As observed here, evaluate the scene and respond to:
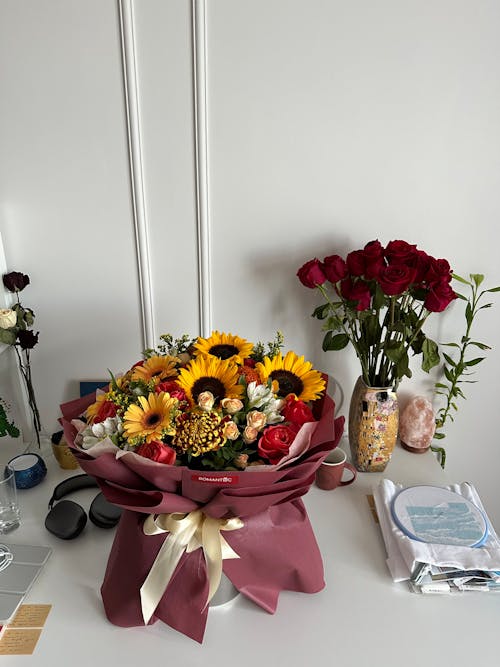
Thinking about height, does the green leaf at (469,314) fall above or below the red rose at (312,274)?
below

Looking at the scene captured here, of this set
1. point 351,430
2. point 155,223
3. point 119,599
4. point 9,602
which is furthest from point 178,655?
point 155,223

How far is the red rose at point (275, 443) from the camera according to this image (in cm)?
68

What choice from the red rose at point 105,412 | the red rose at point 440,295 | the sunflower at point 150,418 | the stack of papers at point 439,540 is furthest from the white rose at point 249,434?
the red rose at point 440,295

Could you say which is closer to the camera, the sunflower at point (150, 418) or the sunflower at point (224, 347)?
the sunflower at point (150, 418)

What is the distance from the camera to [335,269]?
3.22ft

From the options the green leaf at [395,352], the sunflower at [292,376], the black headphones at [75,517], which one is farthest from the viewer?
the green leaf at [395,352]

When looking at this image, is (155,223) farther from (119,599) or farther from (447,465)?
(447,465)

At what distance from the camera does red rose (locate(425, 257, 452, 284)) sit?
36.2 inches

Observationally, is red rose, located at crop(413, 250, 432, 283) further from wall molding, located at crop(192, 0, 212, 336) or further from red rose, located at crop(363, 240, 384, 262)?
wall molding, located at crop(192, 0, 212, 336)

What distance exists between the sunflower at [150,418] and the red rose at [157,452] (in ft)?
0.04

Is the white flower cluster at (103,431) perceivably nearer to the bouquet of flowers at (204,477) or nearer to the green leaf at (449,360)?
the bouquet of flowers at (204,477)

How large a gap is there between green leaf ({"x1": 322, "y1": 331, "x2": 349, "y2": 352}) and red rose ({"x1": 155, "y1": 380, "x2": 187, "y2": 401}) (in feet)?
1.47

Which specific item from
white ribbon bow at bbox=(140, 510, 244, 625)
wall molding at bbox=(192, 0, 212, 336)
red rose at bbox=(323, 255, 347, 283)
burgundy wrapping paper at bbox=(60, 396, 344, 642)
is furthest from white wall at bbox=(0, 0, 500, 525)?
white ribbon bow at bbox=(140, 510, 244, 625)

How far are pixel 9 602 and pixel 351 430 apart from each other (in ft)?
2.33
